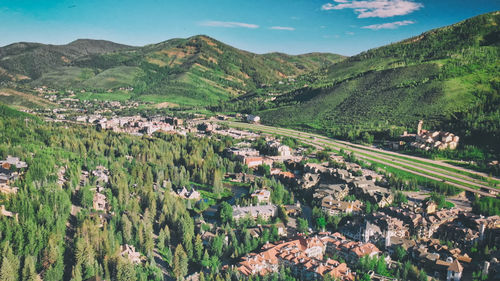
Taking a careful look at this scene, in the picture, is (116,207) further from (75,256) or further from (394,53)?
(394,53)

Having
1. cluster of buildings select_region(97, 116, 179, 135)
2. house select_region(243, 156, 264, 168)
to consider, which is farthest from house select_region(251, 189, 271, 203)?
cluster of buildings select_region(97, 116, 179, 135)

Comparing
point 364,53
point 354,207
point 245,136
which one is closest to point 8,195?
point 354,207

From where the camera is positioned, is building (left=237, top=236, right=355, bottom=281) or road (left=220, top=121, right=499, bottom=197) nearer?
building (left=237, top=236, right=355, bottom=281)

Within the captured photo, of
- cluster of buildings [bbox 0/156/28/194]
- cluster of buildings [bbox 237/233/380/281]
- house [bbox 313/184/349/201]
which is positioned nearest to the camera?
cluster of buildings [bbox 237/233/380/281]

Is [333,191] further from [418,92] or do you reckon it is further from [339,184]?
[418,92]

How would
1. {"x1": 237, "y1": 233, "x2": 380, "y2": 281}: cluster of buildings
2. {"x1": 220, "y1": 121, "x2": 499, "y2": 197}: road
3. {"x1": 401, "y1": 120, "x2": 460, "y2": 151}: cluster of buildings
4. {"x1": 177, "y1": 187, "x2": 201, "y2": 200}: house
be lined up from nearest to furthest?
{"x1": 237, "y1": 233, "x2": 380, "y2": 281}: cluster of buildings, {"x1": 177, "y1": 187, "x2": 201, "y2": 200}: house, {"x1": 220, "y1": 121, "x2": 499, "y2": 197}: road, {"x1": 401, "y1": 120, "x2": 460, "y2": 151}: cluster of buildings

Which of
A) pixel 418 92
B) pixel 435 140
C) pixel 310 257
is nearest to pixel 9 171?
pixel 310 257

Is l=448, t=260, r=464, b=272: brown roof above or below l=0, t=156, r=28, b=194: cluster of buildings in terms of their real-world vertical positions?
below

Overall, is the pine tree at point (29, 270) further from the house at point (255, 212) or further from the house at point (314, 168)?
the house at point (314, 168)

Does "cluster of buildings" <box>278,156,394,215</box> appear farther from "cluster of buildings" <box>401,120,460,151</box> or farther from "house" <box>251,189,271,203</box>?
"cluster of buildings" <box>401,120,460,151</box>
